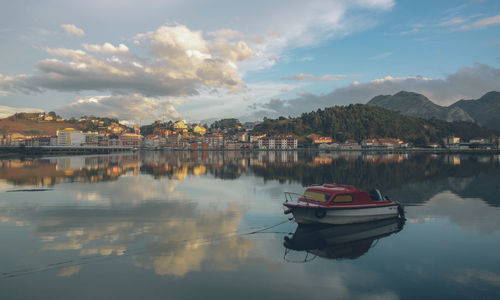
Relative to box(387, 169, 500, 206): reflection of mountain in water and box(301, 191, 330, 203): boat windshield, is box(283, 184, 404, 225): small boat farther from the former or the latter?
box(387, 169, 500, 206): reflection of mountain in water

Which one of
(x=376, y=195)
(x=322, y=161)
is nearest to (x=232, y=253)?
(x=376, y=195)

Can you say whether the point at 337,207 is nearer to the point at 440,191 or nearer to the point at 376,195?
the point at 376,195

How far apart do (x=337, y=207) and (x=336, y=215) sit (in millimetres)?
557

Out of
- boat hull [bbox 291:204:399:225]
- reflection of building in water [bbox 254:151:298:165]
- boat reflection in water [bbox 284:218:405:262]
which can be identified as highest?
boat hull [bbox 291:204:399:225]

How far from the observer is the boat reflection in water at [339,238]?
14.0 metres

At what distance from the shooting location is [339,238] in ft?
52.3

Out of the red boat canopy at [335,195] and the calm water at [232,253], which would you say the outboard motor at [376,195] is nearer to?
the red boat canopy at [335,195]

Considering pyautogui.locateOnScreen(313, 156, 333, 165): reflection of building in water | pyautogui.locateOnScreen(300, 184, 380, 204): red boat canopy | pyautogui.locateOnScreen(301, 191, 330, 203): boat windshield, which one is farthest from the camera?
pyautogui.locateOnScreen(313, 156, 333, 165): reflection of building in water

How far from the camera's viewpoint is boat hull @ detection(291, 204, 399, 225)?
17.2m

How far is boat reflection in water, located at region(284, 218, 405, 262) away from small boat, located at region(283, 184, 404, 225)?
37cm

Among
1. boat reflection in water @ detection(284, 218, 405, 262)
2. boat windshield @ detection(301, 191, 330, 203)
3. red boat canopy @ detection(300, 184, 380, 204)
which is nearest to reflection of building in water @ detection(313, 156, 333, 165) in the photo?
boat reflection in water @ detection(284, 218, 405, 262)

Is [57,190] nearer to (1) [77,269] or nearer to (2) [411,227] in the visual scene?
(1) [77,269]

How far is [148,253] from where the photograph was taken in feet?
42.6

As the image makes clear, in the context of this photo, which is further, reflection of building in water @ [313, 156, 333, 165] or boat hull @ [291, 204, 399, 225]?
reflection of building in water @ [313, 156, 333, 165]
